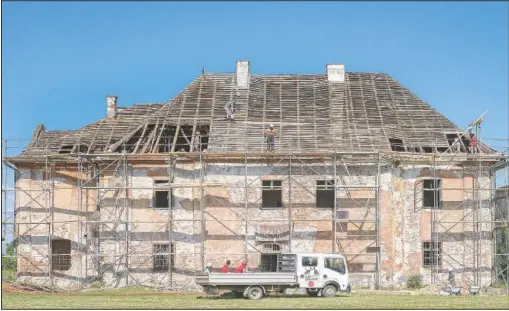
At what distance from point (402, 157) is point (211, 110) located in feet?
29.7

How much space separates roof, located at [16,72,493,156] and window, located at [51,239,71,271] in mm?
4333

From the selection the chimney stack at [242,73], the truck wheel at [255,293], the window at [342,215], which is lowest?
the truck wheel at [255,293]

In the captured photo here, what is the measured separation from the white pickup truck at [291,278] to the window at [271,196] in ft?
18.1

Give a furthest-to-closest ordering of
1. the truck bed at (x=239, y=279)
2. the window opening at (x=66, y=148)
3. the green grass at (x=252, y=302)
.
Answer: the window opening at (x=66, y=148) → the truck bed at (x=239, y=279) → the green grass at (x=252, y=302)

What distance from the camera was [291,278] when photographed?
28.9 meters

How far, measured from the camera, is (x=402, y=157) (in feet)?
119

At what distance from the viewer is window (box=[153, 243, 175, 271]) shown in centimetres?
3578

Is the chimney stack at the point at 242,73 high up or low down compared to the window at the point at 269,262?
up

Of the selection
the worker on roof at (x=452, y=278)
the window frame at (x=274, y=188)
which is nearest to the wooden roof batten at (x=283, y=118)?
the window frame at (x=274, y=188)

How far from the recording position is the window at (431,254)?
36.2 m

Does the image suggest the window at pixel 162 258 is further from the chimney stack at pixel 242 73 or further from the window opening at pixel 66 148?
the chimney stack at pixel 242 73

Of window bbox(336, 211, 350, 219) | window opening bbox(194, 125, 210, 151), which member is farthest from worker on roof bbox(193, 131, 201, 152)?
window bbox(336, 211, 350, 219)

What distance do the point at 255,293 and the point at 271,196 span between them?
8.43 meters

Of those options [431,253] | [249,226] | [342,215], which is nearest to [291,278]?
[249,226]
